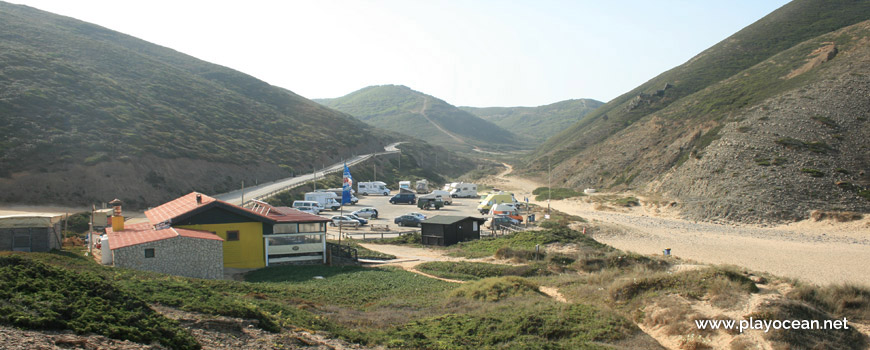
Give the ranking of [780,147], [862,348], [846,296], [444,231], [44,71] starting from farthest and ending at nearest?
1. [44,71]
2. [780,147]
3. [444,231]
4. [846,296]
5. [862,348]

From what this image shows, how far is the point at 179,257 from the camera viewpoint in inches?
722

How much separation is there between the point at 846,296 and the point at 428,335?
34.7ft

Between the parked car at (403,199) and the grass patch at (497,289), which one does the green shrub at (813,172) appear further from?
the grass patch at (497,289)

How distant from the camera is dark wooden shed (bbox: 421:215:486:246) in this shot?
3153 cm

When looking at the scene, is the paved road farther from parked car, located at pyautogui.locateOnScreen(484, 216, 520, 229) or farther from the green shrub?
the green shrub

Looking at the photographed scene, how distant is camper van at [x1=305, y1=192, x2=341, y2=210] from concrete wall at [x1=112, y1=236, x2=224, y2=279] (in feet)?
95.5

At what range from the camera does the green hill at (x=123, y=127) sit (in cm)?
4172

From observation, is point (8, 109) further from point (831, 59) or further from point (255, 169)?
point (831, 59)

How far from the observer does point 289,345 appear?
8.93 m

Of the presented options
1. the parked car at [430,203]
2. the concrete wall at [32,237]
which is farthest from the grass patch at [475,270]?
the parked car at [430,203]

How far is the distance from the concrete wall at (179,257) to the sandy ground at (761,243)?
77.0 ft

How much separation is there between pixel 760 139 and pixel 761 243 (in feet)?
71.2

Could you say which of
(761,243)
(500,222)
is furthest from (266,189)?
(761,243)

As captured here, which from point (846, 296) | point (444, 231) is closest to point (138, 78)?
point (444, 231)
